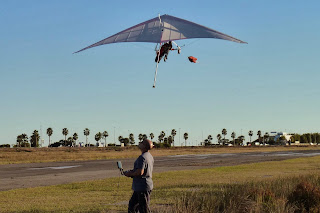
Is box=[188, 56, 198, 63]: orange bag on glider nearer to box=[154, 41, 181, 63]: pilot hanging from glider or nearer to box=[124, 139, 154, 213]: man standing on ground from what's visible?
box=[154, 41, 181, 63]: pilot hanging from glider

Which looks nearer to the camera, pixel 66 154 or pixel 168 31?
pixel 168 31

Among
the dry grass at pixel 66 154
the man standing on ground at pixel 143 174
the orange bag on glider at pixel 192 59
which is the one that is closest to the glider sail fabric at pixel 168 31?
the orange bag on glider at pixel 192 59

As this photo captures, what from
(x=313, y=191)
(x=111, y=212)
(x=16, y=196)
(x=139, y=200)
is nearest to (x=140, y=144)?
(x=139, y=200)

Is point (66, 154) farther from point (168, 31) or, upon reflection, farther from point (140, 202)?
point (140, 202)

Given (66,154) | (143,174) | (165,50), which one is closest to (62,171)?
(165,50)

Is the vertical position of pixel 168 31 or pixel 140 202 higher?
pixel 168 31

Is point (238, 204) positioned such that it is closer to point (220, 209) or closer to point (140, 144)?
point (220, 209)

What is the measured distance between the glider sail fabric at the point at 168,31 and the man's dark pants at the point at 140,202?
179 inches

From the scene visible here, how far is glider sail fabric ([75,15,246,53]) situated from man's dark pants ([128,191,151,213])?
454 centimetres

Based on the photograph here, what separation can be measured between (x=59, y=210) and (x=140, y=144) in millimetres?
4847

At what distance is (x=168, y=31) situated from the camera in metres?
11.7

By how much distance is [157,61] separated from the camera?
12.0 meters

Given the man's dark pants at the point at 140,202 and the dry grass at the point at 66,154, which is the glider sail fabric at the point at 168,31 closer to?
the man's dark pants at the point at 140,202

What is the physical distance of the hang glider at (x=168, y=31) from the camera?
1159cm
